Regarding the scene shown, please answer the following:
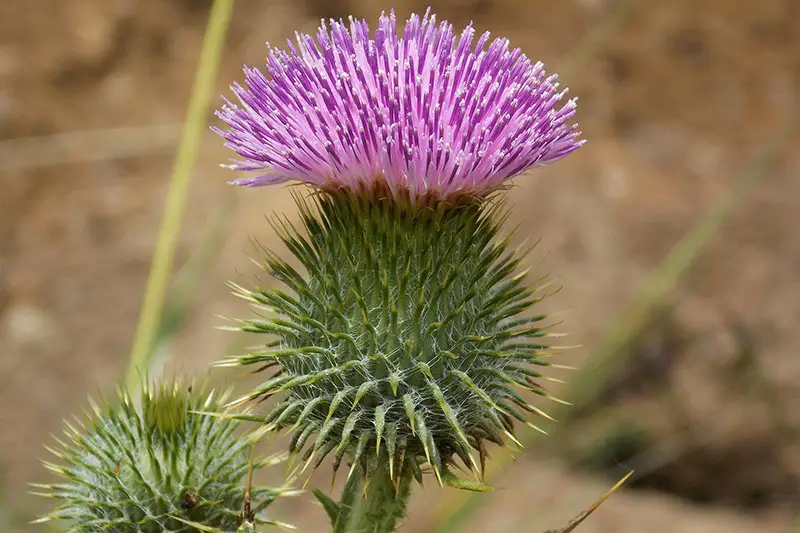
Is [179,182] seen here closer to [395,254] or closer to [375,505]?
[395,254]

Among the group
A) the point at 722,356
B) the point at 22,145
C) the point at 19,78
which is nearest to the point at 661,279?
the point at 722,356

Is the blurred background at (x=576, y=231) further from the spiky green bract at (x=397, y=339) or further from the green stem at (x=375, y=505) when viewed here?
the green stem at (x=375, y=505)

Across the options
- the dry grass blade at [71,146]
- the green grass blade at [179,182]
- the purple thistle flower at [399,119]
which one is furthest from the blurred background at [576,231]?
the purple thistle flower at [399,119]

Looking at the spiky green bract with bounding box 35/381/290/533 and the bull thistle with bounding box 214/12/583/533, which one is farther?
the spiky green bract with bounding box 35/381/290/533

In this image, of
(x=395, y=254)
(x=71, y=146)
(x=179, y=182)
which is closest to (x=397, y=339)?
(x=395, y=254)

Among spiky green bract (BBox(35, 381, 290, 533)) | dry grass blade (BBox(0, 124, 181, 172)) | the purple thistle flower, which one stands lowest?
spiky green bract (BBox(35, 381, 290, 533))

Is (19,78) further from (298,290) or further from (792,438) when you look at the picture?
(792,438)

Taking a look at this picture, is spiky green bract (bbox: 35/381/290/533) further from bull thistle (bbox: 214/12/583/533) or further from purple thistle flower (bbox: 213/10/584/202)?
purple thistle flower (bbox: 213/10/584/202)

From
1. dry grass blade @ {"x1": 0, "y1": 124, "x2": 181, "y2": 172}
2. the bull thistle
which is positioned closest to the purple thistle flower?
the bull thistle
